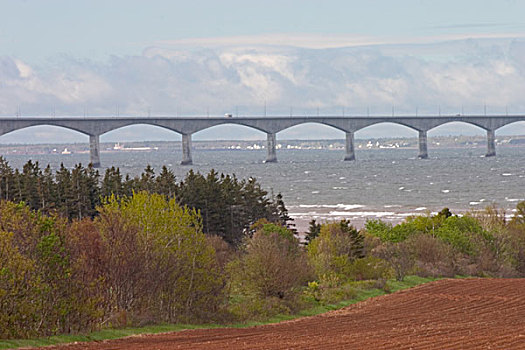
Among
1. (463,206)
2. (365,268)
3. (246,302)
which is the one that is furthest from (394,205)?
(246,302)

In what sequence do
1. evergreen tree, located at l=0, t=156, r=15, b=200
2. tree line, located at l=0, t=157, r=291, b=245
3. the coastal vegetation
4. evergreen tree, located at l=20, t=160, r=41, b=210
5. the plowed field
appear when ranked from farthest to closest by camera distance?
evergreen tree, located at l=0, t=156, r=15, b=200 < evergreen tree, located at l=20, t=160, r=41, b=210 < tree line, located at l=0, t=157, r=291, b=245 < the coastal vegetation < the plowed field

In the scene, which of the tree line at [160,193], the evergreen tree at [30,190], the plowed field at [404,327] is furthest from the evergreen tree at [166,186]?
the plowed field at [404,327]

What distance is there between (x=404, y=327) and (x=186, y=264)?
9.58m

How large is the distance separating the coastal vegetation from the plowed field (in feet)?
8.22

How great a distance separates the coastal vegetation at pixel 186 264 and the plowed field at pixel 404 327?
250cm

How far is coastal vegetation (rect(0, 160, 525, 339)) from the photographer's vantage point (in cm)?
3066

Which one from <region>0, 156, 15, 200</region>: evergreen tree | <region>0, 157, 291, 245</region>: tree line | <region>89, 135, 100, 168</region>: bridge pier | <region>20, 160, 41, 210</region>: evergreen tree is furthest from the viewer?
<region>89, 135, 100, 168</region>: bridge pier

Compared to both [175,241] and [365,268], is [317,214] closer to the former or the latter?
[365,268]

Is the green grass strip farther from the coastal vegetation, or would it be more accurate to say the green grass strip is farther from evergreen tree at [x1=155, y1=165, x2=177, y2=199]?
evergreen tree at [x1=155, y1=165, x2=177, y2=199]

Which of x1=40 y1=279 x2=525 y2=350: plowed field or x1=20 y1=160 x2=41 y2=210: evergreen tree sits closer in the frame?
x1=40 y1=279 x2=525 y2=350: plowed field

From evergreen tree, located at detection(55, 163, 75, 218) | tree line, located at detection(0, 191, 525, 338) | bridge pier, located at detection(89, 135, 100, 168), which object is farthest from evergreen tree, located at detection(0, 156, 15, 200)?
bridge pier, located at detection(89, 135, 100, 168)

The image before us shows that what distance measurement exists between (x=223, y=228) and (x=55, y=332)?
37.2 meters

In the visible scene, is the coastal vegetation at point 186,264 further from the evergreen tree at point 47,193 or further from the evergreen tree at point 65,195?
the evergreen tree at point 47,193

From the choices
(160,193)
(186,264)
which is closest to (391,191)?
(160,193)
